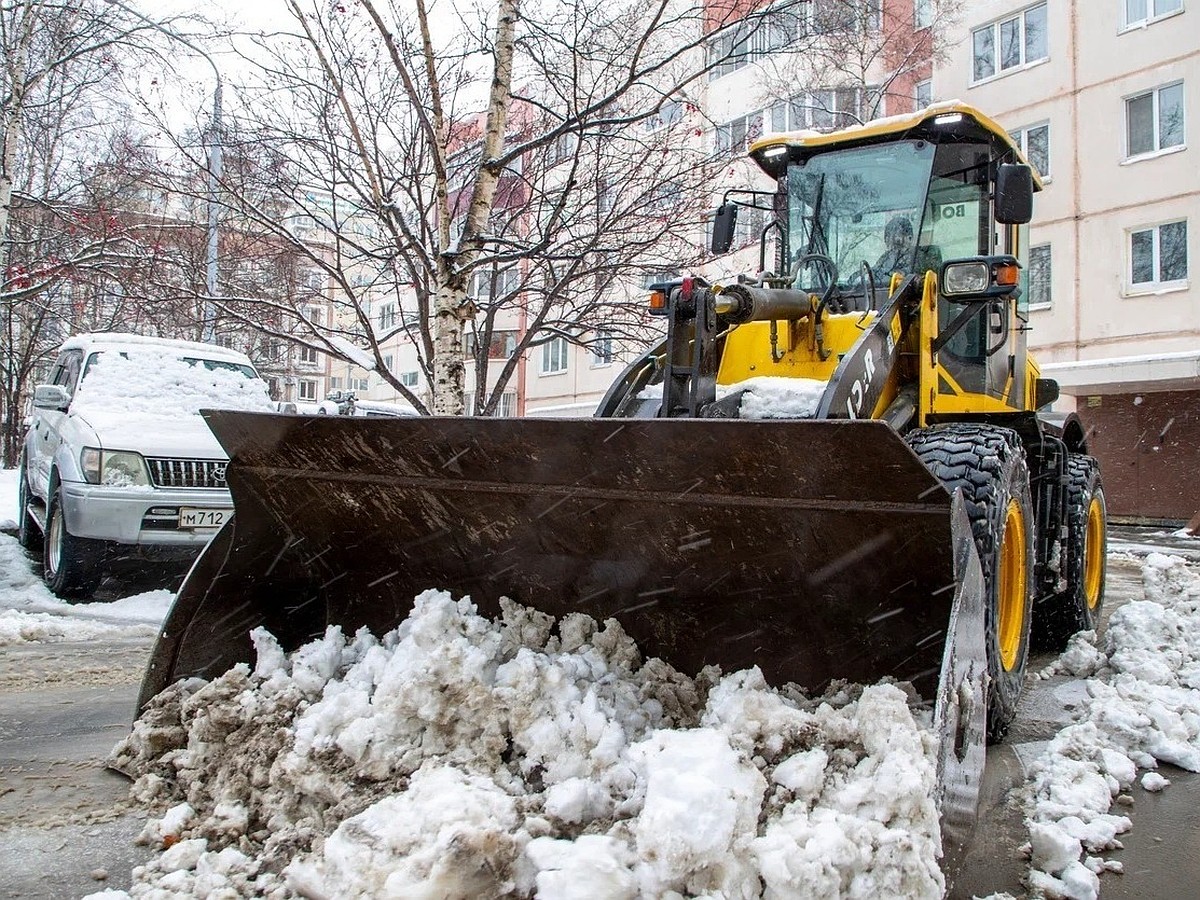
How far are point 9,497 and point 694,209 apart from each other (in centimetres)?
905

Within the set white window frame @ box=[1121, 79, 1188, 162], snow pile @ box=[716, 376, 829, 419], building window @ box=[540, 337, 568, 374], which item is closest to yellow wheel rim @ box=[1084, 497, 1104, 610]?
snow pile @ box=[716, 376, 829, 419]

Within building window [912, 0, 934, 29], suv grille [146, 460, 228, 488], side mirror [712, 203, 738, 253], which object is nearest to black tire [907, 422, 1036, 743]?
side mirror [712, 203, 738, 253]

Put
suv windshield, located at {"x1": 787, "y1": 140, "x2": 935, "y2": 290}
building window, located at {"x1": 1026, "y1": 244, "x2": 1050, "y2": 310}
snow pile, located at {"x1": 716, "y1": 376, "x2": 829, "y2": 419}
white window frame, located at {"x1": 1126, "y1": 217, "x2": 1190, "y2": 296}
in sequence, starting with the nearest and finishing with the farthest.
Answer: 1. snow pile, located at {"x1": 716, "y1": 376, "x2": 829, "y2": 419}
2. suv windshield, located at {"x1": 787, "y1": 140, "x2": 935, "y2": 290}
3. white window frame, located at {"x1": 1126, "y1": 217, "x2": 1190, "y2": 296}
4. building window, located at {"x1": 1026, "y1": 244, "x2": 1050, "y2": 310}

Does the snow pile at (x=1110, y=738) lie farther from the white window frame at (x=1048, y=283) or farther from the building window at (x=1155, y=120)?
the building window at (x=1155, y=120)

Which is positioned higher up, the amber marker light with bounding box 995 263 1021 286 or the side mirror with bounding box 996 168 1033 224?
the side mirror with bounding box 996 168 1033 224

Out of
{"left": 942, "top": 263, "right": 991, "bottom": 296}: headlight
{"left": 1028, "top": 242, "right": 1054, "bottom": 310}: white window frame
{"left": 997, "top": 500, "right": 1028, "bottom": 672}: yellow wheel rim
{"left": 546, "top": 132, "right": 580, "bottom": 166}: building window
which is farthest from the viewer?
{"left": 1028, "top": 242, "right": 1054, "bottom": 310}: white window frame

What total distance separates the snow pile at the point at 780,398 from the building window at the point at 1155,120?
1774 cm

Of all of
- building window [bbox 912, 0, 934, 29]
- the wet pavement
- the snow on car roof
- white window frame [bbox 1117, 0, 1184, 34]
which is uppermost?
building window [bbox 912, 0, 934, 29]

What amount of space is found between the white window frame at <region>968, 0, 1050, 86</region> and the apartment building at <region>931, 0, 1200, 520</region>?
4 cm

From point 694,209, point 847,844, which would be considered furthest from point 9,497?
point 847,844

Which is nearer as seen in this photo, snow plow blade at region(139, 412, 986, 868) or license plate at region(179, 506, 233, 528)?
snow plow blade at region(139, 412, 986, 868)

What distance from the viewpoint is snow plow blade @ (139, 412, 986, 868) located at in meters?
2.72

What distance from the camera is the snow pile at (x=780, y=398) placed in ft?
12.3

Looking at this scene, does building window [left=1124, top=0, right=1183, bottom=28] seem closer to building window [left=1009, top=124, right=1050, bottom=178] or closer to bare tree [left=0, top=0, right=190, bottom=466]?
building window [left=1009, top=124, right=1050, bottom=178]
